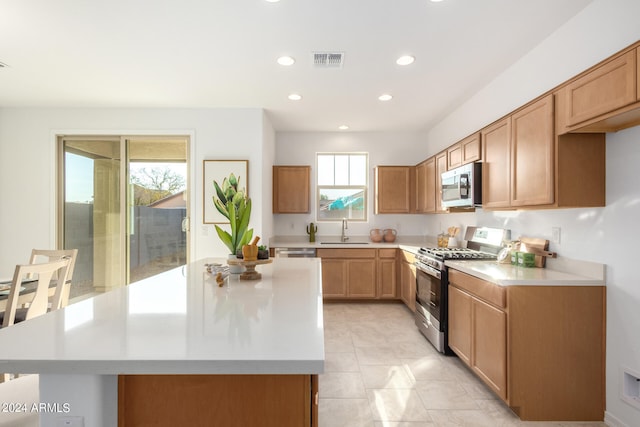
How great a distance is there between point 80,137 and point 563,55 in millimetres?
5332

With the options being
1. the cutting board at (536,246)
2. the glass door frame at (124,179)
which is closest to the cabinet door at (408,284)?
the cutting board at (536,246)

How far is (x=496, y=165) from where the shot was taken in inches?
110

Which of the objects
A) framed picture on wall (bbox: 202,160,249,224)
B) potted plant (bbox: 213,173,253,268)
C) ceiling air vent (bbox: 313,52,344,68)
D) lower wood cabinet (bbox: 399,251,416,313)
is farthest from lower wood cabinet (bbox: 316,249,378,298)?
potted plant (bbox: 213,173,253,268)

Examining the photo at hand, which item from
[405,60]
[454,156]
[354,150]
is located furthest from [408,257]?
[405,60]

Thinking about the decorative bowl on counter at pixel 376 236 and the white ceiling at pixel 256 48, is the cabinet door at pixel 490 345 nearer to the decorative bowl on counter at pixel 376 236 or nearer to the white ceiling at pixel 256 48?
the white ceiling at pixel 256 48

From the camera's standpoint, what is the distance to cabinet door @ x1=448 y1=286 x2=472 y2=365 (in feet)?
8.66

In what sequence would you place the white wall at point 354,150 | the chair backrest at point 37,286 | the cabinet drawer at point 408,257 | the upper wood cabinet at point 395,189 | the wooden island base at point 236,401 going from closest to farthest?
1. the wooden island base at point 236,401
2. the chair backrest at point 37,286
3. the cabinet drawer at point 408,257
4. the upper wood cabinet at point 395,189
5. the white wall at point 354,150

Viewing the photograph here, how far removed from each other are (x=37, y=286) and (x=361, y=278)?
3.62 m

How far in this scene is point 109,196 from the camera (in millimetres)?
4352

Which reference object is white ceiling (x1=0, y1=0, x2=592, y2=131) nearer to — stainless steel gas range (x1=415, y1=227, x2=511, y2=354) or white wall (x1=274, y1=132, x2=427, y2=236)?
white wall (x1=274, y1=132, x2=427, y2=236)

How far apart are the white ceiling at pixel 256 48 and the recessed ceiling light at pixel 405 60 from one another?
0.22 feet

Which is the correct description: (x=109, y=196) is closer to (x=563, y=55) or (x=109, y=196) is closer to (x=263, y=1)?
(x=263, y=1)

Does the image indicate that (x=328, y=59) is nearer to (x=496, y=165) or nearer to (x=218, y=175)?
(x=496, y=165)

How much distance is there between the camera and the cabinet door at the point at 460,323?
2.64 meters
